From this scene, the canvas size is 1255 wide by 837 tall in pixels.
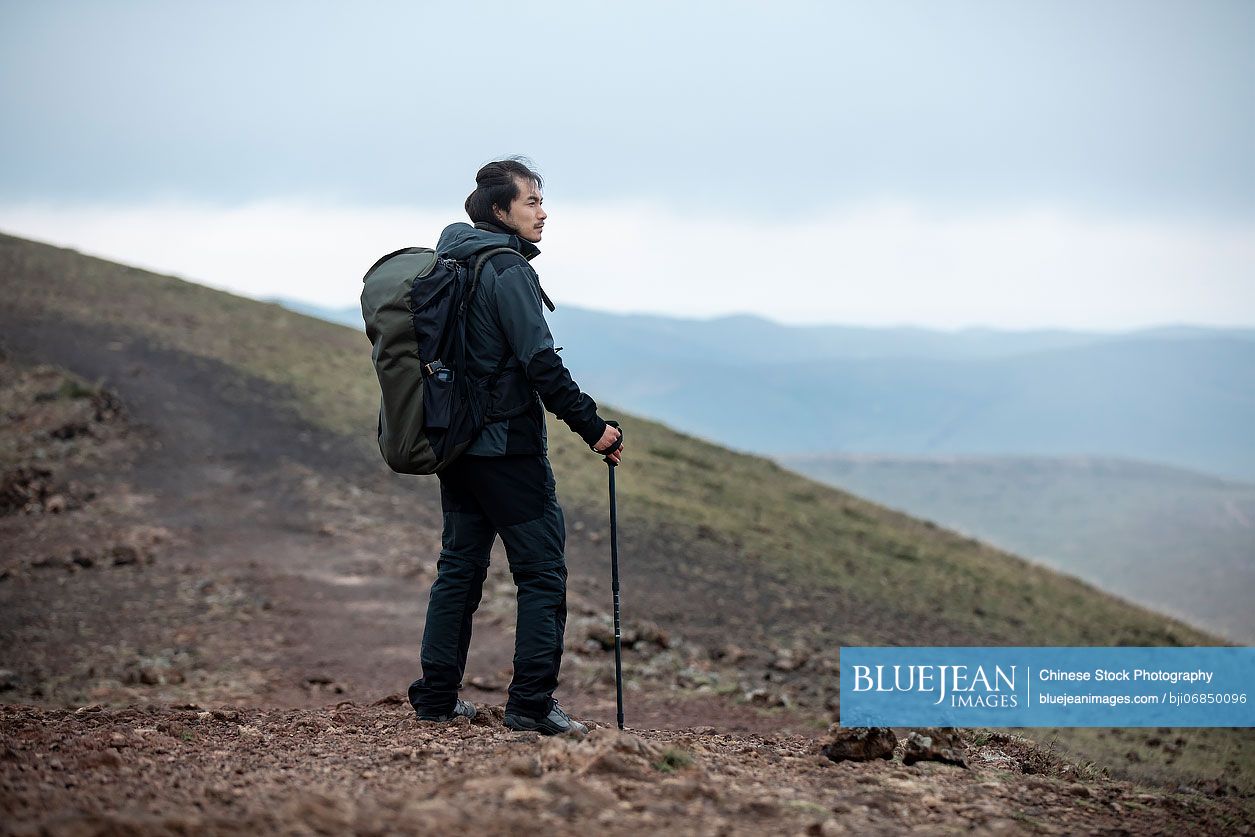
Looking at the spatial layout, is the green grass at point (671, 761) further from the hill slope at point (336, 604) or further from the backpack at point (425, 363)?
the backpack at point (425, 363)

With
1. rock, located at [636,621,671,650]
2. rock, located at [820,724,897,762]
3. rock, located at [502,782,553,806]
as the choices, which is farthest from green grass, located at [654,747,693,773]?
rock, located at [636,621,671,650]

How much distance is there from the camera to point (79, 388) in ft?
59.0

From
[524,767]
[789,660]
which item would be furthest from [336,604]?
[524,767]

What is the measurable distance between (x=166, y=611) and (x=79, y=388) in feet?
27.1

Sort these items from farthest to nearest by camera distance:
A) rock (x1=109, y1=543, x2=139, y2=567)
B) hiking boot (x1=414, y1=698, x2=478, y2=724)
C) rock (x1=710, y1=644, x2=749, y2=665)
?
1. rock (x1=109, y1=543, x2=139, y2=567)
2. rock (x1=710, y1=644, x2=749, y2=665)
3. hiking boot (x1=414, y1=698, x2=478, y2=724)

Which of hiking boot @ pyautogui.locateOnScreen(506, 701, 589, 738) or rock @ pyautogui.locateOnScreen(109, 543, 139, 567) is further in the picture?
rock @ pyautogui.locateOnScreen(109, 543, 139, 567)

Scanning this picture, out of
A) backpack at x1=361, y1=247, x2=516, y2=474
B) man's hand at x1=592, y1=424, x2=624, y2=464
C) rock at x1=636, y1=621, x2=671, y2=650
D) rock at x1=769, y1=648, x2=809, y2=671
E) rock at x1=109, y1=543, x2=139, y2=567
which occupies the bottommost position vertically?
rock at x1=769, y1=648, x2=809, y2=671

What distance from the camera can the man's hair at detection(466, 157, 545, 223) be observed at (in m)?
5.09

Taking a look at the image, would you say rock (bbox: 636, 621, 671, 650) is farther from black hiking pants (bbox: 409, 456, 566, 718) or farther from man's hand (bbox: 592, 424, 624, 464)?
man's hand (bbox: 592, 424, 624, 464)

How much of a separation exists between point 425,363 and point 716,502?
16.9 metres

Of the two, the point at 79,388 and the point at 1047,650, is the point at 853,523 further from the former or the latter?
the point at 79,388

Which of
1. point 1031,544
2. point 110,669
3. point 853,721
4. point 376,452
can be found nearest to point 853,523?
point 376,452

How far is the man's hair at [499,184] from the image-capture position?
5086mm

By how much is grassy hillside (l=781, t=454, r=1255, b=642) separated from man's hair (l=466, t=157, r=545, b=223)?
189 feet
